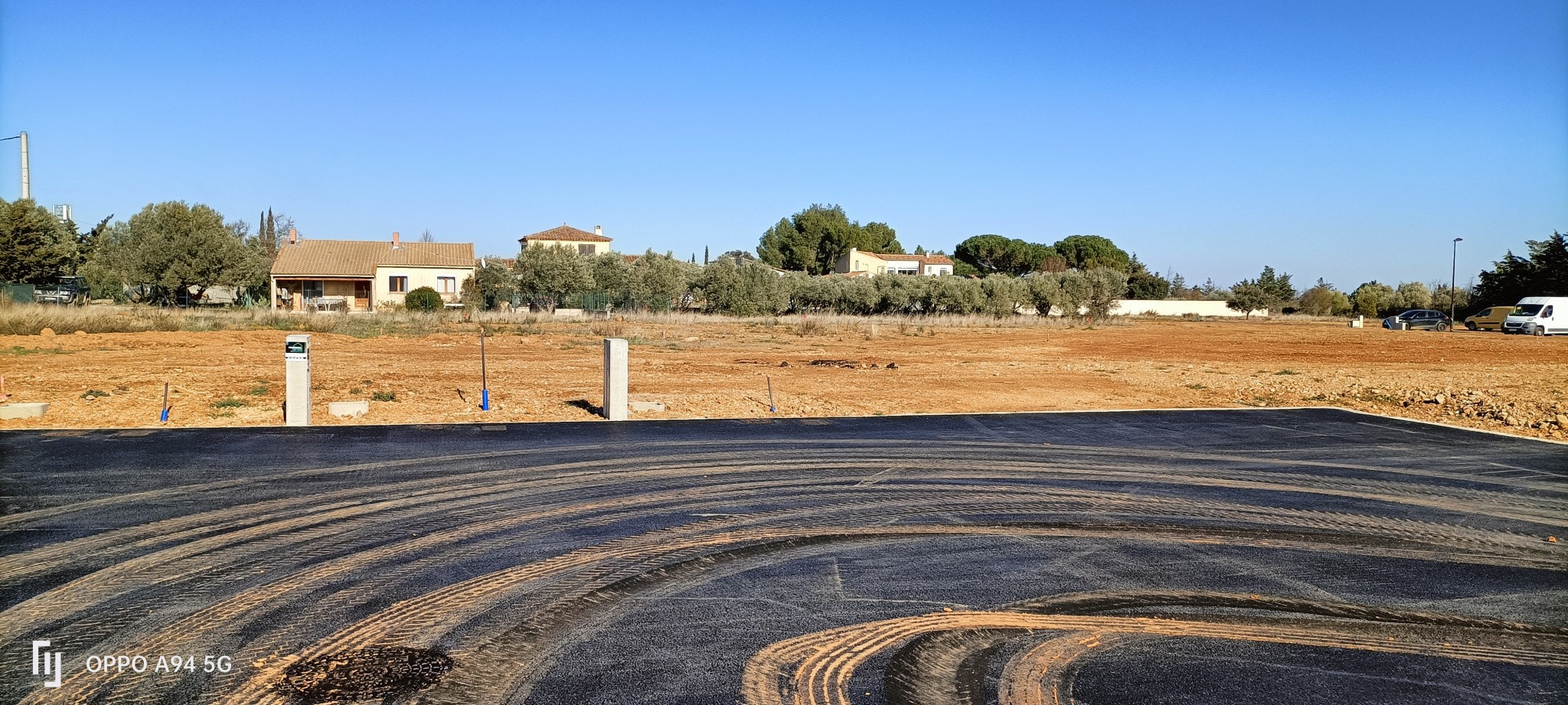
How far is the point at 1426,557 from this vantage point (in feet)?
28.1

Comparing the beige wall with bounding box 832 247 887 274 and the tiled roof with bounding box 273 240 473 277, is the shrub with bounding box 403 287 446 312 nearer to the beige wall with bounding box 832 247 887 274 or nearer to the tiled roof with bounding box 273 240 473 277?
the tiled roof with bounding box 273 240 473 277

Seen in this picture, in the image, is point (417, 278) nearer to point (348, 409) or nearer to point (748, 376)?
point (748, 376)

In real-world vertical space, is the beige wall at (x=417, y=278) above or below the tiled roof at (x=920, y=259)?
below

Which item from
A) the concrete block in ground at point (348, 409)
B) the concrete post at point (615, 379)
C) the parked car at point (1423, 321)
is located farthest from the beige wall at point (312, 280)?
the parked car at point (1423, 321)

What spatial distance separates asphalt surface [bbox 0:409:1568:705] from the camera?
5.58 metres

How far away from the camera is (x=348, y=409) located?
15.9 metres

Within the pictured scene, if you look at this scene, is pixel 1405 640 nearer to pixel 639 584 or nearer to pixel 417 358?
pixel 639 584

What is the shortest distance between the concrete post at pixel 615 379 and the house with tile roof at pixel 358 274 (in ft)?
157

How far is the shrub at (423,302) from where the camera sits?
55125 millimetres

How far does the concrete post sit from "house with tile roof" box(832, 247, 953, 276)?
254 ft

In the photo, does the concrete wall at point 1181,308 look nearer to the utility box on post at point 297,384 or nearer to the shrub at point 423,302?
the shrub at point 423,302

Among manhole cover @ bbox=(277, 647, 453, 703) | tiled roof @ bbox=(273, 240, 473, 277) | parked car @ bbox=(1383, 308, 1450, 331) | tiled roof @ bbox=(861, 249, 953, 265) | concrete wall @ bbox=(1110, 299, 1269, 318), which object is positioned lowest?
manhole cover @ bbox=(277, 647, 453, 703)

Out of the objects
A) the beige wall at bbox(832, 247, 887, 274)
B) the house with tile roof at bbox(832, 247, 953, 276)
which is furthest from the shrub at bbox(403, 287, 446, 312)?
the beige wall at bbox(832, 247, 887, 274)

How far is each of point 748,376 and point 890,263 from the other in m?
82.0
